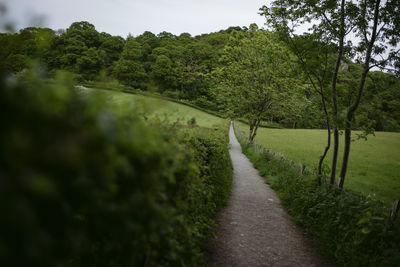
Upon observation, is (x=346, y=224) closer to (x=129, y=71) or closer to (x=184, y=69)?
(x=129, y=71)

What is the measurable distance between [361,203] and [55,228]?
5.99m

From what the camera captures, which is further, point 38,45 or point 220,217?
point 220,217

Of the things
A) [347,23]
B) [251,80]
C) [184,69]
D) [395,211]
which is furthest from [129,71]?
[184,69]

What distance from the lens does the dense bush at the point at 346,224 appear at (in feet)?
12.9

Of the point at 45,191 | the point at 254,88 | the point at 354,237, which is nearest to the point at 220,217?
the point at 354,237

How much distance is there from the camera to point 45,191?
2.73ft

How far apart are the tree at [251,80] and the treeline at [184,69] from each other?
115 centimetres

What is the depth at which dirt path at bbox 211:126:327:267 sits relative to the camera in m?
4.55

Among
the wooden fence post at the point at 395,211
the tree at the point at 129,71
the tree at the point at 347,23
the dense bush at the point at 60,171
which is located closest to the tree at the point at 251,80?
the tree at the point at 129,71

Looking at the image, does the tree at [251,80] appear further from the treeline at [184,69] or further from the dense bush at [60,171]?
the dense bush at [60,171]

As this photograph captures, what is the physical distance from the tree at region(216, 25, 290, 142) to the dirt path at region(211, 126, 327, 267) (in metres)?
14.4

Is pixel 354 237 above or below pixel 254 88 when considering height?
below

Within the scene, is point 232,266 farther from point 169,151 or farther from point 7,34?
point 7,34

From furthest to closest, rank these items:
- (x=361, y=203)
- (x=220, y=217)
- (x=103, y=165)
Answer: (x=220, y=217), (x=361, y=203), (x=103, y=165)
